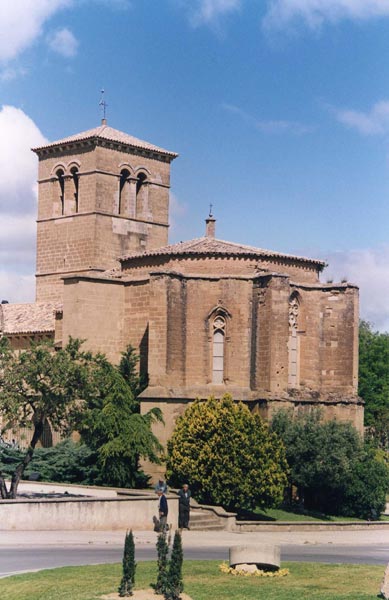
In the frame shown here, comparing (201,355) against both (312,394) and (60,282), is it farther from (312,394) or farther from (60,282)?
(60,282)

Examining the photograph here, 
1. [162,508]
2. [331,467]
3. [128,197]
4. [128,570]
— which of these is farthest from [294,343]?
[128,570]

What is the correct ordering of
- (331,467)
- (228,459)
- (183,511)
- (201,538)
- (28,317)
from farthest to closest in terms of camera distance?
(28,317), (331,467), (228,459), (183,511), (201,538)

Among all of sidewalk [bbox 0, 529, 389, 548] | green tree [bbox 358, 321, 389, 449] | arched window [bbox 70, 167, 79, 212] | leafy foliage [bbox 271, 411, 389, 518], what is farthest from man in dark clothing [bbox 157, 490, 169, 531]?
green tree [bbox 358, 321, 389, 449]

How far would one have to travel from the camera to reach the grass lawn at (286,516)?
38125 millimetres

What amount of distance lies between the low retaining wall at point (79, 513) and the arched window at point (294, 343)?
13920mm

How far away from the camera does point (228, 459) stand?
37188 mm

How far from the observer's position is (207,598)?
1942 cm

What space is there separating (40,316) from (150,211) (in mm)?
9645

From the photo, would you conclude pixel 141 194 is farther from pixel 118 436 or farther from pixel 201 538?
pixel 201 538

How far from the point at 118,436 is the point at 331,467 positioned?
760cm

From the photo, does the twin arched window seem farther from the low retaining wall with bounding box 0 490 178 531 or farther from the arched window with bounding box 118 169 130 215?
the low retaining wall with bounding box 0 490 178 531

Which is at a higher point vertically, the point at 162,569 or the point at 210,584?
the point at 162,569

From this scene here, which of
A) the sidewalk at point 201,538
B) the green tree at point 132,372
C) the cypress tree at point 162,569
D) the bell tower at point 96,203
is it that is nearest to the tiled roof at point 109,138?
the bell tower at point 96,203

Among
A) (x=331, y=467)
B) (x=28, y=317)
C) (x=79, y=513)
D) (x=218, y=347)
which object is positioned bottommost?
(x=79, y=513)
